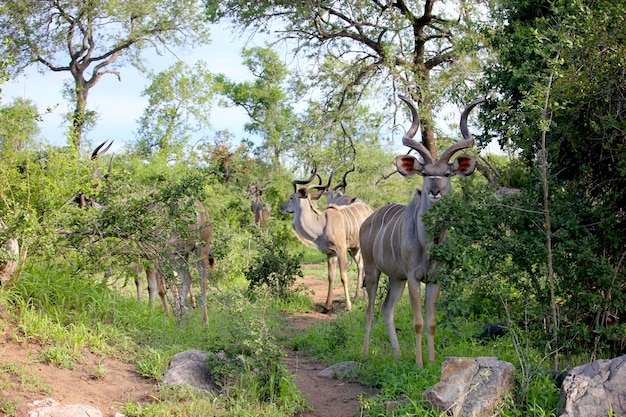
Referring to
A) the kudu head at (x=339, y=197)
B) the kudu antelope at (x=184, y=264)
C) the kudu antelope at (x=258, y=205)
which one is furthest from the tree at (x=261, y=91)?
the kudu antelope at (x=184, y=264)

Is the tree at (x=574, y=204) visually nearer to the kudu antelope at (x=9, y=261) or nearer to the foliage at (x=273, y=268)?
the kudu antelope at (x=9, y=261)

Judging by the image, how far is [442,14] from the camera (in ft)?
34.3

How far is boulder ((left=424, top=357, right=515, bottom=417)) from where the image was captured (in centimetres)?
362

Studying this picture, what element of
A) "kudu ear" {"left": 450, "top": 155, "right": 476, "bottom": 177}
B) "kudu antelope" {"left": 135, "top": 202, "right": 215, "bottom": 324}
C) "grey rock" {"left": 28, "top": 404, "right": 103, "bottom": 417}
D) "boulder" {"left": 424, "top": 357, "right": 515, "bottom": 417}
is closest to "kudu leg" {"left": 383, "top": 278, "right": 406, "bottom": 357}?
"kudu ear" {"left": 450, "top": 155, "right": 476, "bottom": 177}

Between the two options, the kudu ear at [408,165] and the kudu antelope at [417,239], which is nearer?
the kudu antelope at [417,239]

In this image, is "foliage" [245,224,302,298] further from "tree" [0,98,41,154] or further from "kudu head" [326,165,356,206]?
"kudu head" [326,165,356,206]

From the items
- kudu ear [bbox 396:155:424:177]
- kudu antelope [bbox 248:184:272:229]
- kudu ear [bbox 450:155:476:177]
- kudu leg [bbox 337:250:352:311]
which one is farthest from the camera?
kudu antelope [bbox 248:184:272:229]

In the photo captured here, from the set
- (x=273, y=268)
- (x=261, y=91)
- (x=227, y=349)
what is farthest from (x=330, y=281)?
(x=261, y=91)

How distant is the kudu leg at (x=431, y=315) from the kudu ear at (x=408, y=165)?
889 millimetres

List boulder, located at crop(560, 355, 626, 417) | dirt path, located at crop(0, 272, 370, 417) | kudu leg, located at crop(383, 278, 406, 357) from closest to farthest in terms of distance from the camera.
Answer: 1. boulder, located at crop(560, 355, 626, 417)
2. dirt path, located at crop(0, 272, 370, 417)
3. kudu leg, located at crop(383, 278, 406, 357)

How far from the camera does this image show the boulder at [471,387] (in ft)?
11.9

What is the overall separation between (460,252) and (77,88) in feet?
55.7

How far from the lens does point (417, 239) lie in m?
5.24

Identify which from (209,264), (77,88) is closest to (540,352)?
(209,264)
